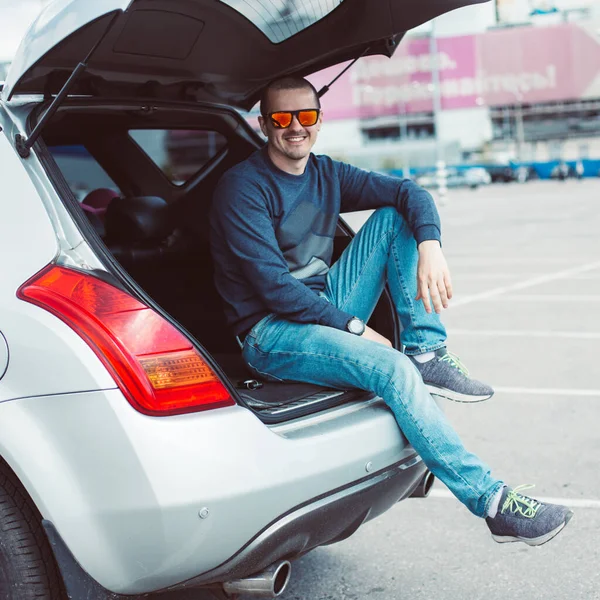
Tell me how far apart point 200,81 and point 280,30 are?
490mm

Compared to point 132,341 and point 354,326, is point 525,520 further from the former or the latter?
point 132,341

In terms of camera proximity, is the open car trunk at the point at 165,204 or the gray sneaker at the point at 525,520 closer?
the gray sneaker at the point at 525,520

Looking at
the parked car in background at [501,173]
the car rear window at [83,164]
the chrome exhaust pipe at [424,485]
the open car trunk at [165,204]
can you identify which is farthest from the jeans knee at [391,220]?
the parked car in background at [501,173]

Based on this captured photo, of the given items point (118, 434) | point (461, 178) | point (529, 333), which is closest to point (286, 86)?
point (118, 434)

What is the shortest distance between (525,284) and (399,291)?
8375mm

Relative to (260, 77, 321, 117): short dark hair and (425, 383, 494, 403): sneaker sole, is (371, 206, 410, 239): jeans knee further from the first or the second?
(425, 383, 494, 403): sneaker sole

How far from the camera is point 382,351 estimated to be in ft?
10.0

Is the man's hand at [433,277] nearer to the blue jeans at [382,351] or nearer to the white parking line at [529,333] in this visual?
the blue jeans at [382,351]

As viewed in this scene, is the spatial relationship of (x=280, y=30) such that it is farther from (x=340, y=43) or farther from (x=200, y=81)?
(x=200, y=81)

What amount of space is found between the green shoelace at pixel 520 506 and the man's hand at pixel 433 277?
0.70 meters

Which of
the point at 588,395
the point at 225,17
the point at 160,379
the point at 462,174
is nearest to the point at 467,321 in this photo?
the point at 588,395

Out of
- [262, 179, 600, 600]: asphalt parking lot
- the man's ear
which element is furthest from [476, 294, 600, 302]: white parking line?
the man's ear

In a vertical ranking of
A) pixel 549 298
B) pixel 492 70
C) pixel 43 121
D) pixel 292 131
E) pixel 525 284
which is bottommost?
pixel 525 284

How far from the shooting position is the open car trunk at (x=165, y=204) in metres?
3.99
